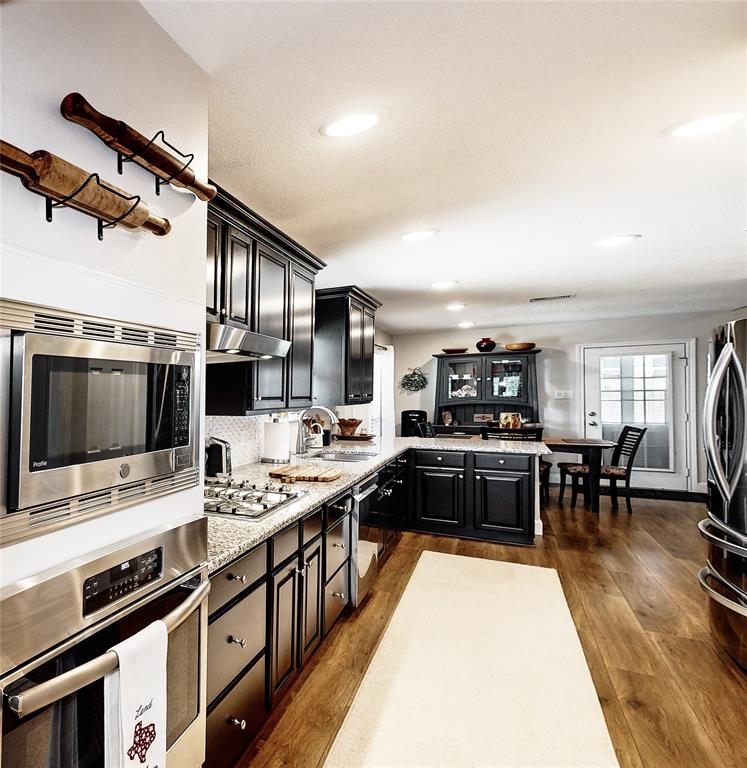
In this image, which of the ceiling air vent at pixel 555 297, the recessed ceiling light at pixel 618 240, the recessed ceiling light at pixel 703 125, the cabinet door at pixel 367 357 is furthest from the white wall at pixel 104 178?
the ceiling air vent at pixel 555 297

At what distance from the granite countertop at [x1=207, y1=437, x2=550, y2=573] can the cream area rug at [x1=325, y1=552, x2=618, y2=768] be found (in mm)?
852

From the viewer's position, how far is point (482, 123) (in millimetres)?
1726

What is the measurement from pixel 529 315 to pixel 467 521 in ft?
10.8

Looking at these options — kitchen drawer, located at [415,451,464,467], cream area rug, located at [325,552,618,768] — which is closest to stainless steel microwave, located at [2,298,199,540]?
cream area rug, located at [325,552,618,768]

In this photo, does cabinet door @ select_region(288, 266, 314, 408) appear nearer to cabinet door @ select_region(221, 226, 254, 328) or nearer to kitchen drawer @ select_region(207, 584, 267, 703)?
cabinet door @ select_region(221, 226, 254, 328)

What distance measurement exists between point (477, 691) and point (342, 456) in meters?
1.92

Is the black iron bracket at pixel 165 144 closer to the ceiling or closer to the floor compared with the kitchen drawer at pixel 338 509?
closer to the ceiling

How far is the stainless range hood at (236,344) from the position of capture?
177 centimetres

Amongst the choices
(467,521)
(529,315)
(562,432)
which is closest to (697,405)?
(562,432)

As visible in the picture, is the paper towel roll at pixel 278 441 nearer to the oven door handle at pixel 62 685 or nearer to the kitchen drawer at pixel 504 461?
the kitchen drawer at pixel 504 461

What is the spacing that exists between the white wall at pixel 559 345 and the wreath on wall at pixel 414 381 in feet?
0.27

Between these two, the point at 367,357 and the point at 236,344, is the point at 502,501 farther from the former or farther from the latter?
the point at 236,344

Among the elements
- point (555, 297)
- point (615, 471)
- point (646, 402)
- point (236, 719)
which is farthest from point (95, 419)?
point (646, 402)

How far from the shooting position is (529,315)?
599 cm
